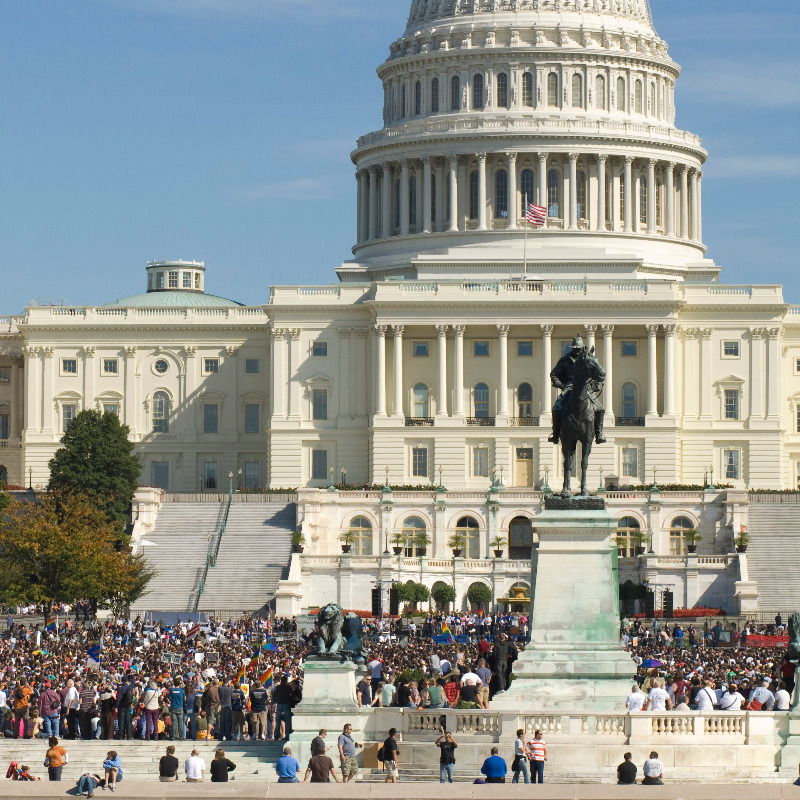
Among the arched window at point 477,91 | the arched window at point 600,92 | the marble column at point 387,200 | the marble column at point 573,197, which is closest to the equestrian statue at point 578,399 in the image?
the marble column at point 573,197

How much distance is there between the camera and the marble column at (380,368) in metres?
130

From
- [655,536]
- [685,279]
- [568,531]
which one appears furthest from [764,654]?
[685,279]

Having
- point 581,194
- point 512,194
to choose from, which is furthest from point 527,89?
point 512,194

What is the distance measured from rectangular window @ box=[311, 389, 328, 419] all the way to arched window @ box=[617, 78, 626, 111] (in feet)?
89.9

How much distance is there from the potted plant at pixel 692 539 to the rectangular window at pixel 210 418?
36524mm

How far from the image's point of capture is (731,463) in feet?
426

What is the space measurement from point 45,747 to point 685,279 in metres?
95.8

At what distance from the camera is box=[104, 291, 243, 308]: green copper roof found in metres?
150

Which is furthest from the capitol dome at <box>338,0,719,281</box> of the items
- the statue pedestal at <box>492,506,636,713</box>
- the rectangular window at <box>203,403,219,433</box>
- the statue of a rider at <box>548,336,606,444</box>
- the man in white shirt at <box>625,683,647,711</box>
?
the man in white shirt at <box>625,683,647,711</box>

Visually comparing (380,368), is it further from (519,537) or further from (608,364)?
(519,537)

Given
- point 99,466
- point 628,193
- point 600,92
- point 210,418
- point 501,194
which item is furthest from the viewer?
point 600,92

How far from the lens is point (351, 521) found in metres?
115

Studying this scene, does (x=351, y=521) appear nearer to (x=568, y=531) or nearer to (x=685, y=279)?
(x=685, y=279)

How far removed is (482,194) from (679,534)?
3596 centimetres
